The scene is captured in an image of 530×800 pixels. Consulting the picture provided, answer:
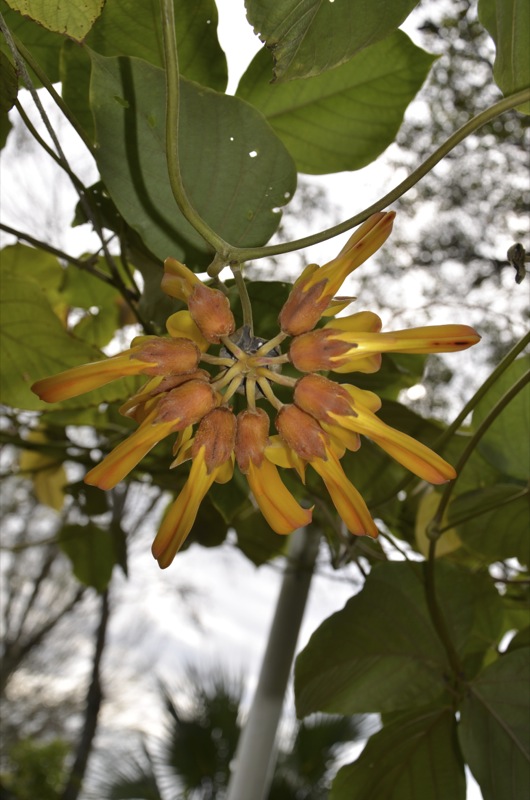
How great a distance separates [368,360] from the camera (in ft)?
0.57

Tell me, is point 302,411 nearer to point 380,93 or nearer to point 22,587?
point 380,93

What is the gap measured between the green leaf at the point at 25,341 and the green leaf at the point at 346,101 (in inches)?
4.4

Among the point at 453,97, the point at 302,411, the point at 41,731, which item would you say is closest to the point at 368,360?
the point at 302,411

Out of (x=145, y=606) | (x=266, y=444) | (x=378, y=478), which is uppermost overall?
(x=145, y=606)

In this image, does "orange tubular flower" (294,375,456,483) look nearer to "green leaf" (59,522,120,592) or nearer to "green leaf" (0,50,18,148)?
"green leaf" (0,50,18,148)

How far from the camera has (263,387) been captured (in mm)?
168

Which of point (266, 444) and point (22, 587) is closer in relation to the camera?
point (266, 444)

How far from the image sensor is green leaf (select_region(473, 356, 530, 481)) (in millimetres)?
331

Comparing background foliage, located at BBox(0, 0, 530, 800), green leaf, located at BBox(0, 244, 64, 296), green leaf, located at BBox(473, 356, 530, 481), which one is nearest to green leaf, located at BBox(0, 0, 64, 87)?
background foliage, located at BBox(0, 0, 530, 800)

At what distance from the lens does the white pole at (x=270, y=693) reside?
0.40m

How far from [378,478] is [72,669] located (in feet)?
17.3

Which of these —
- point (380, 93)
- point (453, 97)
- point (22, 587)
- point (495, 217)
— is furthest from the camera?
point (22, 587)

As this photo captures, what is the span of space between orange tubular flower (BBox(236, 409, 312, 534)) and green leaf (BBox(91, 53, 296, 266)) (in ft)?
0.23

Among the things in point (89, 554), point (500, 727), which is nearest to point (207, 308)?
point (500, 727)
